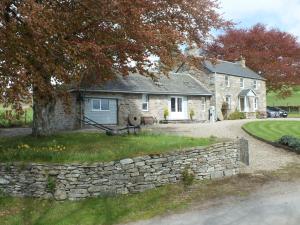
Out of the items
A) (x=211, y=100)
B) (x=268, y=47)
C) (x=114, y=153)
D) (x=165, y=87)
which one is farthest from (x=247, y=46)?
(x=114, y=153)

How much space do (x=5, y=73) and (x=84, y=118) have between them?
783 inches

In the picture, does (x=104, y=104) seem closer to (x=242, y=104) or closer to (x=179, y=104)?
(x=179, y=104)

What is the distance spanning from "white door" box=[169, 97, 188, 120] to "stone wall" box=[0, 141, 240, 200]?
24494mm

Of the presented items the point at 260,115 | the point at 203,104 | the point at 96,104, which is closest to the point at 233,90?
the point at 260,115

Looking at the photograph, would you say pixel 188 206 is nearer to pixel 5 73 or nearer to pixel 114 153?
pixel 114 153

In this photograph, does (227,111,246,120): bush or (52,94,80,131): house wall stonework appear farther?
(227,111,246,120): bush

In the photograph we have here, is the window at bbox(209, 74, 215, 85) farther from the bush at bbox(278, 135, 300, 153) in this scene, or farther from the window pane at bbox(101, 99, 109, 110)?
the bush at bbox(278, 135, 300, 153)

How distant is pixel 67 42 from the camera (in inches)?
599

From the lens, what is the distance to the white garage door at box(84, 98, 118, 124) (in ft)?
112

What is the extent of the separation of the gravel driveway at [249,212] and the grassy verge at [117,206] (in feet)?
2.17

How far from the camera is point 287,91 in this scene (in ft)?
214

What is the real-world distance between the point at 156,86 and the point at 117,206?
26.6 metres

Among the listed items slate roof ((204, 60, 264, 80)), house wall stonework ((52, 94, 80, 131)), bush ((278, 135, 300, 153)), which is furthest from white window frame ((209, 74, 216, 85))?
bush ((278, 135, 300, 153))

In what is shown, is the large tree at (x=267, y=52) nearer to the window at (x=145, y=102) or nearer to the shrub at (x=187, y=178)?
the window at (x=145, y=102)
